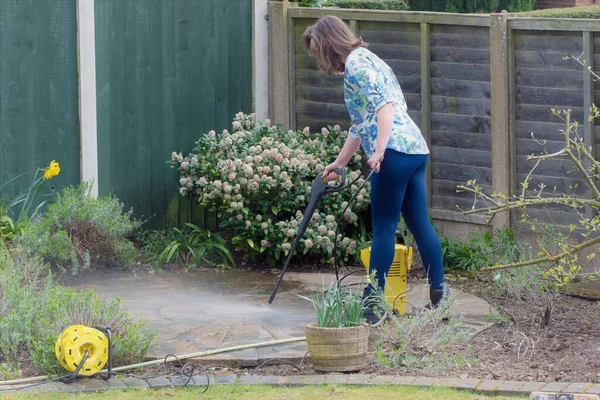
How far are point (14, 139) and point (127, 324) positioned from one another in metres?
2.75

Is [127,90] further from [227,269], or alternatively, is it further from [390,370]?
[390,370]

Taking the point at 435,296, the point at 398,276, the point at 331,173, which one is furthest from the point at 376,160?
the point at 435,296

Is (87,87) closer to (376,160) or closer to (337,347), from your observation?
(376,160)

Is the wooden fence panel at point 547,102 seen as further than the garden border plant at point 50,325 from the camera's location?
Yes

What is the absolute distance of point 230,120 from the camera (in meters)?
9.27

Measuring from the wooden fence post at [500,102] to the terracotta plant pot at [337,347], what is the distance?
2.79 meters

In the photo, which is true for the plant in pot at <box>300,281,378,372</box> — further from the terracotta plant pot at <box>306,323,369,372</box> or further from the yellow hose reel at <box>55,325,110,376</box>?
the yellow hose reel at <box>55,325,110,376</box>

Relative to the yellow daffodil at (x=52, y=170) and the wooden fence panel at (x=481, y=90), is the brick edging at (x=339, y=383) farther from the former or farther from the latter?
the yellow daffodil at (x=52, y=170)

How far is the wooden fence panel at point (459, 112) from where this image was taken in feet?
26.4

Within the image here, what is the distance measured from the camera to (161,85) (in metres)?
8.80

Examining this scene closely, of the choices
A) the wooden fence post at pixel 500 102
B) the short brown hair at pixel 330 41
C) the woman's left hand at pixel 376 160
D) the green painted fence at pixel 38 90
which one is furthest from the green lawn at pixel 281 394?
the green painted fence at pixel 38 90

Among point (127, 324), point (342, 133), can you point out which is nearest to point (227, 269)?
point (342, 133)

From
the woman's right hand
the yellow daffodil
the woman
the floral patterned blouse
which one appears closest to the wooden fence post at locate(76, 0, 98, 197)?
the yellow daffodil

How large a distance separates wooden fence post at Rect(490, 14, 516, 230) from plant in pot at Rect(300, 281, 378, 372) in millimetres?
2693
